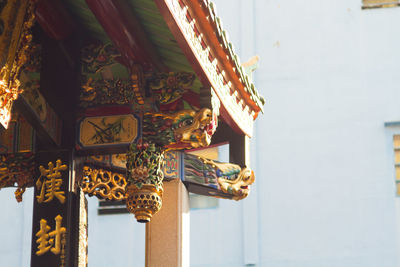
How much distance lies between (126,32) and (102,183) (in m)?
2.15

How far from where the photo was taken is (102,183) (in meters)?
9.30

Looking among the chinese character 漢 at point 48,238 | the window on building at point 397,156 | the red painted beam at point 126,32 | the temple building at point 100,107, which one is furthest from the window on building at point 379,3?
the chinese character 漢 at point 48,238

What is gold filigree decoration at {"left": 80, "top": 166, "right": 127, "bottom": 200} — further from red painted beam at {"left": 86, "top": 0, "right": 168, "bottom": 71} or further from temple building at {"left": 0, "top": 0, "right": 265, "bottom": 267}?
red painted beam at {"left": 86, "top": 0, "right": 168, "bottom": 71}

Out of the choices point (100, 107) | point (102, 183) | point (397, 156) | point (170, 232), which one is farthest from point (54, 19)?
point (397, 156)

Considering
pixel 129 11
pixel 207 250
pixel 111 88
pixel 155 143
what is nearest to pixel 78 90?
pixel 111 88

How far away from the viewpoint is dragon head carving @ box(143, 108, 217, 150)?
322 inches

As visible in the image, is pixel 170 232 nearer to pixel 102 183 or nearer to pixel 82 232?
pixel 102 183

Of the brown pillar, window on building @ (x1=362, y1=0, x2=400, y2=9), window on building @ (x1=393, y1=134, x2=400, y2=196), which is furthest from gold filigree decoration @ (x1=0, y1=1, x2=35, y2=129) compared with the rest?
window on building @ (x1=362, y1=0, x2=400, y2=9)

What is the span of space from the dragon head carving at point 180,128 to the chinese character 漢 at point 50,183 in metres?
0.83

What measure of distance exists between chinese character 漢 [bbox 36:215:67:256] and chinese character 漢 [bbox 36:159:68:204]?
206mm

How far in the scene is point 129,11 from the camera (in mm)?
7477

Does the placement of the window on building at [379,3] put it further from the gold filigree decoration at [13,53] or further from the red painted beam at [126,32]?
the gold filigree decoration at [13,53]

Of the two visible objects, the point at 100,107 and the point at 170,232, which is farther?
the point at 170,232

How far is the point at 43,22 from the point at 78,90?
76 cm
